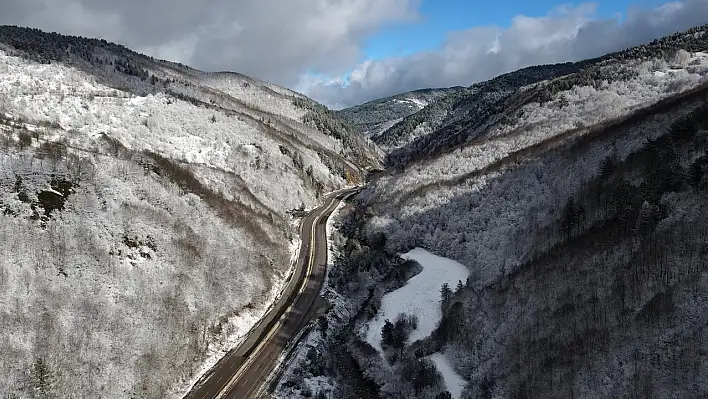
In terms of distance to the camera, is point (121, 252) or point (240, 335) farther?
point (240, 335)

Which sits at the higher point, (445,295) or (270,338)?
(445,295)

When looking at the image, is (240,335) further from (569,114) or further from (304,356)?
(569,114)

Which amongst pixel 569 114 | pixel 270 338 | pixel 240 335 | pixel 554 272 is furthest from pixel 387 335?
pixel 569 114

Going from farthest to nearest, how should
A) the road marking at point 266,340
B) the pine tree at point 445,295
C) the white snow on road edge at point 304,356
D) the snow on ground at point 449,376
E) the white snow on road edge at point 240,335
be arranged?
1. the pine tree at point 445,295
2. the white snow on road edge at point 304,356
3. the road marking at point 266,340
4. the white snow on road edge at point 240,335
5. the snow on ground at point 449,376

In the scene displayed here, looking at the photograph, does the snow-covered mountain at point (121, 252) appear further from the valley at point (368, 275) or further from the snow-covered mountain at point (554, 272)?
the snow-covered mountain at point (554, 272)

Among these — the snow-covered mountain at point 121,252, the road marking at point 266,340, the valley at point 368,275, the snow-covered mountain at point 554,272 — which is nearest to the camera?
the snow-covered mountain at point 554,272

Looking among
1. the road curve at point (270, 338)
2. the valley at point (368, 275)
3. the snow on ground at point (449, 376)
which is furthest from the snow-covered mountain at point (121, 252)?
the snow on ground at point (449, 376)

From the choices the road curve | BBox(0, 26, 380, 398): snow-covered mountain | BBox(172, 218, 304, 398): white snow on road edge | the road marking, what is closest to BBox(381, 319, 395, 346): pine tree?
the road curve

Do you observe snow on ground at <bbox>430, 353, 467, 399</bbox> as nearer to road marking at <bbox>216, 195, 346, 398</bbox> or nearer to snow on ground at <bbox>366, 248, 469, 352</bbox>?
snow on ground at <bbox>366, 248, 469, 352</bbox>
